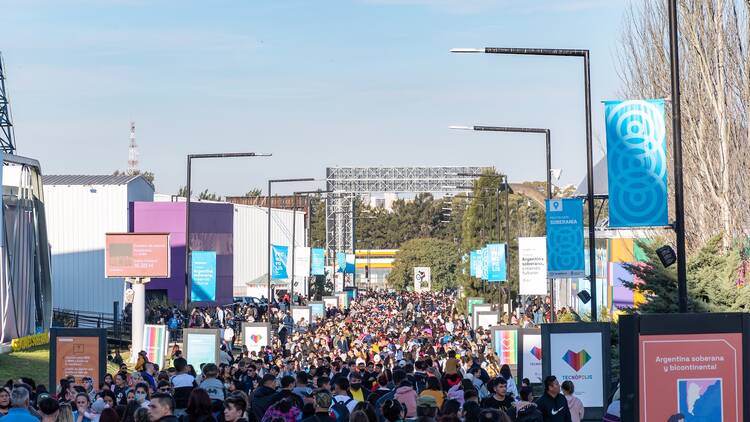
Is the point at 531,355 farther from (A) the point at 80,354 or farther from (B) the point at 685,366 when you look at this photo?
(B) the point at 685,366

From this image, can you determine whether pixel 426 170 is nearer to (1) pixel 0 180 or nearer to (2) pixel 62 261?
(2) pixel 62 261

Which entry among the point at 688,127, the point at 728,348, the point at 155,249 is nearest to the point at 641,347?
the point at 728,348

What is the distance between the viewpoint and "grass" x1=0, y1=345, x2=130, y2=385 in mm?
36406

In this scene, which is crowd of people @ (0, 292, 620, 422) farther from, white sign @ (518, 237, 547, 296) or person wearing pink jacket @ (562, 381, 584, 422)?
white sign @ (518, 237, 547, 296)

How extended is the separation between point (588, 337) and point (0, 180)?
72.8ft

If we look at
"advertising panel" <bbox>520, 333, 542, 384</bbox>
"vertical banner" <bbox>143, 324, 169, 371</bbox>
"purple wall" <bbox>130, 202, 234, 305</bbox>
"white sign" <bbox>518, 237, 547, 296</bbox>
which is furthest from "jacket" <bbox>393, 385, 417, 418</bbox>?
"purple wall" <bbox>130, 202, 234, 305</bbox>

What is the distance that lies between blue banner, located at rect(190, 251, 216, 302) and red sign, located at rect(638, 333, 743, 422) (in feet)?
125

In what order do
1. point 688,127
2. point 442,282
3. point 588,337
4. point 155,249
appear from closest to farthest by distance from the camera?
point 588,337 < point 688,127 < point 155,249 < point 442,282

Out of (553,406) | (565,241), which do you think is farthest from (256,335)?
(553,406)

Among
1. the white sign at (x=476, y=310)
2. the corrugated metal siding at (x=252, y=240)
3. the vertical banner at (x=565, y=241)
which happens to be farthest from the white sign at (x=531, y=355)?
the corrugated metal siding at (x=252, y=240)

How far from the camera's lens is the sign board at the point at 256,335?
36656 mm

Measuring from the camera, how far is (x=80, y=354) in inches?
879

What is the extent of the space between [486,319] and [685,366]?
118 ft

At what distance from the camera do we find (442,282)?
479ft
